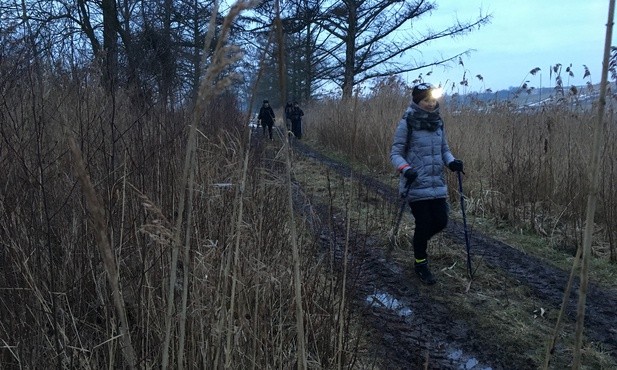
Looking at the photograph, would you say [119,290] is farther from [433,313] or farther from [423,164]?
[423,164]

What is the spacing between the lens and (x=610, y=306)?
3.22 metres

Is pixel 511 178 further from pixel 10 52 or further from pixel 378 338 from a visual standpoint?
pixel 10 52

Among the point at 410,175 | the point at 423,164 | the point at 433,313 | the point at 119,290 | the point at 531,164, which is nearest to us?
the point at 119,290

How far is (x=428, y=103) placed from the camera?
12.3 ft

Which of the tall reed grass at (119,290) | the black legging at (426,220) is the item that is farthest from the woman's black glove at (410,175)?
the tall reed grass at (119,290)

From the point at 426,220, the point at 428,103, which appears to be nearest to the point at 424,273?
the point at 426,220

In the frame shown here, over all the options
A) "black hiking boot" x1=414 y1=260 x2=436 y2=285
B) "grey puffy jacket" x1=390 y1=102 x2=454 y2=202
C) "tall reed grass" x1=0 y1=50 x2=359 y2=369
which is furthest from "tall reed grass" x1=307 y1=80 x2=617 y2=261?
"tall reed grass" x1=0 y1=50 x2=359 y2=369

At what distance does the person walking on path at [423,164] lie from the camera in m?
3.71

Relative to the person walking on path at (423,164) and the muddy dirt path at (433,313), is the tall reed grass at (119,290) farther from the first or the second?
the person walking on path at (423,164)

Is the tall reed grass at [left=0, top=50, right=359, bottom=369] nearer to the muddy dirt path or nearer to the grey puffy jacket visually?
the muddy dirt path

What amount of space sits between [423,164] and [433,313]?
122cm

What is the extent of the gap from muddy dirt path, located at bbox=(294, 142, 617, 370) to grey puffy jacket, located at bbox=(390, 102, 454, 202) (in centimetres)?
69

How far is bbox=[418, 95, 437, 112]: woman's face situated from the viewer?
372 centimetres

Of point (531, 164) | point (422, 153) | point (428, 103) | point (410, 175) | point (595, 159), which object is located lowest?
point (531, 164)
